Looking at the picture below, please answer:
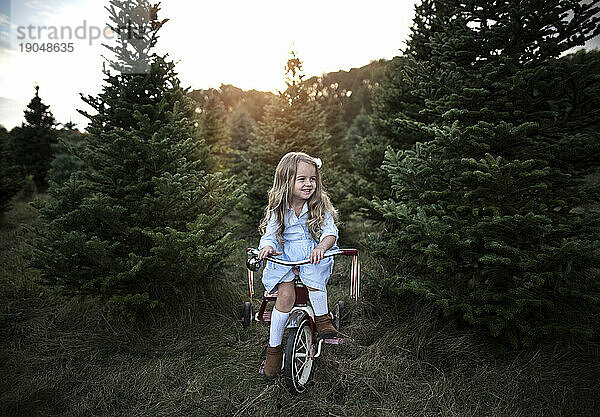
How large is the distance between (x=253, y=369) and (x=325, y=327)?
3.09 feet

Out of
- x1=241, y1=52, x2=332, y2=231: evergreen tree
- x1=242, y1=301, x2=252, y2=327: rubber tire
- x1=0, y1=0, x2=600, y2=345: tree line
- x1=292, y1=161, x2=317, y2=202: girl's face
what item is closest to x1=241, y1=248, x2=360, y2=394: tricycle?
x1=242, y1=301, x2=252, y2=327: rubber tire

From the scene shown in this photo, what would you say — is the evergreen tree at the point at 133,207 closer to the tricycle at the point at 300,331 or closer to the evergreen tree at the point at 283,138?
the tricycle at the point at 300,331

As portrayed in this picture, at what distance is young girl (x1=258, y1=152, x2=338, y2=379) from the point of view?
3074 mm

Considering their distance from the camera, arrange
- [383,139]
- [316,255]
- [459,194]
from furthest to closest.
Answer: [383,139] < [459,194] < [316,255]

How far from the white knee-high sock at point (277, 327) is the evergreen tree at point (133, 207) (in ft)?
3.72

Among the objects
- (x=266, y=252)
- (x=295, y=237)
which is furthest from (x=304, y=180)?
(x=266, y=252)

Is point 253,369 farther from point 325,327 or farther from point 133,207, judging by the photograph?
point 133,207

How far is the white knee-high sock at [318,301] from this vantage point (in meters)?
3.15

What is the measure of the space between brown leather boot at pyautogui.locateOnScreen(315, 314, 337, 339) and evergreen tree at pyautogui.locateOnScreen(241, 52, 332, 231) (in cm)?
550

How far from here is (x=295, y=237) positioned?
3.25 meters

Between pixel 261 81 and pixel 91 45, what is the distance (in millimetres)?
6258

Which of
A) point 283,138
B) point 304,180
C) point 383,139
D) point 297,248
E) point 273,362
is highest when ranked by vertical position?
point 283,138

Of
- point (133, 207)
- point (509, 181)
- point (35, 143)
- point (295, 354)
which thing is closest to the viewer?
point (295, 354)

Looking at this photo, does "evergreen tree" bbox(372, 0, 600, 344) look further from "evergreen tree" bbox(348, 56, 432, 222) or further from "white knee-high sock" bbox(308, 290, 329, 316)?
"evergreen tree" bbox(348, 56, 432, 222)
